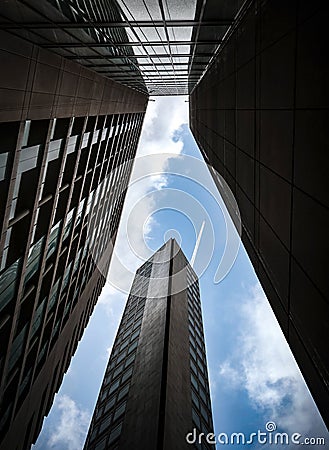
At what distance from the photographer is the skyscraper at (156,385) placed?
21078mm

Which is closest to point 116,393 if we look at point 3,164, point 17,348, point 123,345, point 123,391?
point 123,391

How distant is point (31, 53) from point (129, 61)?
1667 cm

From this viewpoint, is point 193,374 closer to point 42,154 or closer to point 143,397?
point 143,397

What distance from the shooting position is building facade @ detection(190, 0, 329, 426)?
637cm

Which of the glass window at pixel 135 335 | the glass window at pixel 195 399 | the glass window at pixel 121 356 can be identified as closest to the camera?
the glass window at pixel 195 399

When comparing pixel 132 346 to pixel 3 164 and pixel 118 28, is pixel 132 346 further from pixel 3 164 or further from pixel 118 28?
pixel 118 28

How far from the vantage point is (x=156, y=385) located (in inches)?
950

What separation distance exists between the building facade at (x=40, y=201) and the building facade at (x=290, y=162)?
28.7ft

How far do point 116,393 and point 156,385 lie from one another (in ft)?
31.7

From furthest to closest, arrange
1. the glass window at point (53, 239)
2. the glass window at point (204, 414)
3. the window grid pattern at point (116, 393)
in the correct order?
the glass window at point (204, 414) < the window grid pattern at point (116, 393) < the glass window at point (53, 239)

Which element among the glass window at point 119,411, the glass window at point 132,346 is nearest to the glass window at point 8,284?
the glass window at point 119,411

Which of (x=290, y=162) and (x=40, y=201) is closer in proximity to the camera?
(x=290, y=162)

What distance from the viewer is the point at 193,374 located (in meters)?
33.8

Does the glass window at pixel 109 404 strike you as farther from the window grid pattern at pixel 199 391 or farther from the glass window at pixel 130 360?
the window grid pattern at pixel 199 391
